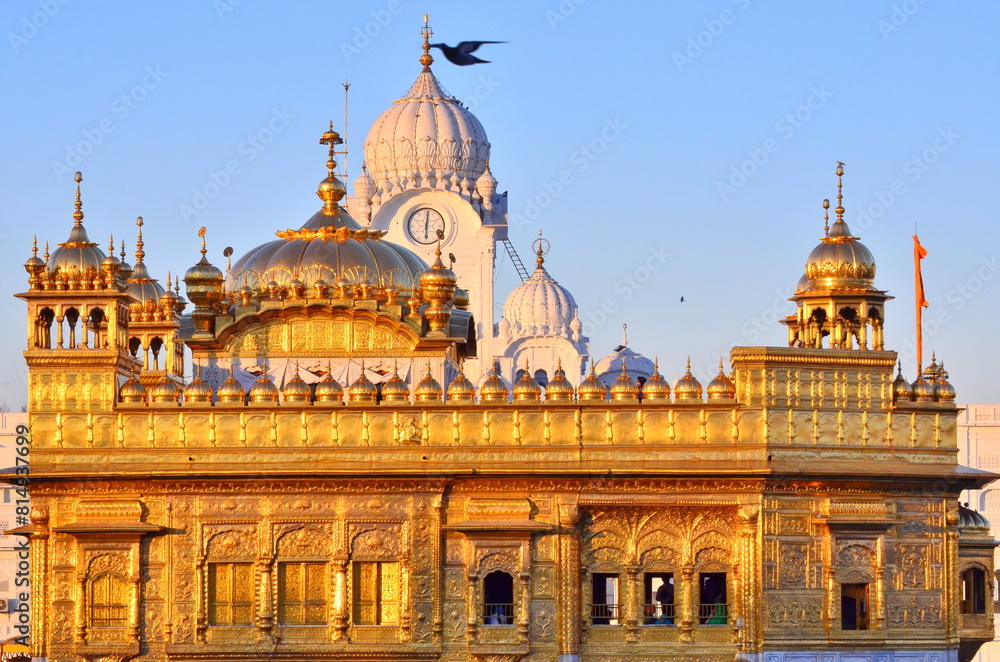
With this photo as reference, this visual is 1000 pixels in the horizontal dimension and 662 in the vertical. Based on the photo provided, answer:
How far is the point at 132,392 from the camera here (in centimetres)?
3947

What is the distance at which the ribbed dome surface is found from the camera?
43.3 meters

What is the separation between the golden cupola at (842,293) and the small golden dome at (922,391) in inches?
40.9

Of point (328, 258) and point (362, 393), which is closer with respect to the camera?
point (362, 393)

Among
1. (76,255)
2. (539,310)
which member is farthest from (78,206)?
(539,310)

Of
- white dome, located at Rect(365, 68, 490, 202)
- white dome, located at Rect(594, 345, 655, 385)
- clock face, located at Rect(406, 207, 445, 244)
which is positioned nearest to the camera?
white dome, located at Rect(594, 345, 655, 385)

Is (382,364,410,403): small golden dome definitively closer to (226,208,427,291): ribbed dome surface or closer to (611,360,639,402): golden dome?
(611,360,639,402): golden dome

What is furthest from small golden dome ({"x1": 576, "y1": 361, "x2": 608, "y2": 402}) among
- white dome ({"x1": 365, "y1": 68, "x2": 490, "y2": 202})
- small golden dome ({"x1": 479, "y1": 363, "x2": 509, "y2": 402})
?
white dome ({"x1": 365, "y1": 68, "x2": 490, "y2": 202})

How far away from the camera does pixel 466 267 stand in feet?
276

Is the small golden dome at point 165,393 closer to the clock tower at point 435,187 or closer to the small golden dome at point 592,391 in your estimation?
the small golden dome at point 592,391

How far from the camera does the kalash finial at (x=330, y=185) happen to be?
45.0 meters

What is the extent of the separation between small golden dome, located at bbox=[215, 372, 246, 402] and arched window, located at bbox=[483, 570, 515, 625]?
513 centimetres

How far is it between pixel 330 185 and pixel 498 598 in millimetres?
9942

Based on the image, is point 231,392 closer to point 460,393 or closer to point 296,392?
point 296,392

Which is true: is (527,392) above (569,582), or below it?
above
